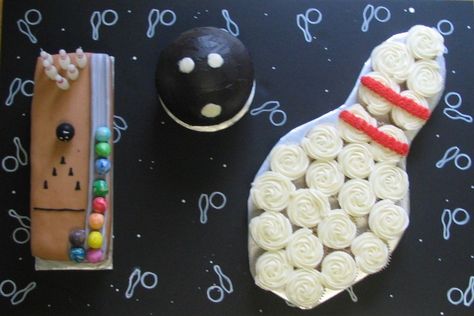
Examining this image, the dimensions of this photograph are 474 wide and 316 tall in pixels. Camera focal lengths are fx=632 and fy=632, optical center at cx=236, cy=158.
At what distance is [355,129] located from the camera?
1.32 m

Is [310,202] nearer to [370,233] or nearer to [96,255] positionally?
[370,233]

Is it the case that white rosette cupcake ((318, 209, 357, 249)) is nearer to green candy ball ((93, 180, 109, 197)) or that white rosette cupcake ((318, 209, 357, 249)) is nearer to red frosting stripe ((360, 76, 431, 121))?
red frosting stripe ((360, 76, 431, 121))

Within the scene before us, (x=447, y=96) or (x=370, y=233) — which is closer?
(x=370, y=233)

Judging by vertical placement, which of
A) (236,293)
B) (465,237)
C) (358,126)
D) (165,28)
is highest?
(165,28)

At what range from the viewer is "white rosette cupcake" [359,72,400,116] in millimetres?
1323

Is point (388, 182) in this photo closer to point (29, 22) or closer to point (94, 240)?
point (94, 240)

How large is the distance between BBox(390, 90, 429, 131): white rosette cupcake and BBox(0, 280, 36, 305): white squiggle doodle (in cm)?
84

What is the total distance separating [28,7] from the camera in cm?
141

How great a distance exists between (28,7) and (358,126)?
30.4 inches

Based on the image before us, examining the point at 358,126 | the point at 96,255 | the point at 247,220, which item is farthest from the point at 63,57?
the point at 358,126

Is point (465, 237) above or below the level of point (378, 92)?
below

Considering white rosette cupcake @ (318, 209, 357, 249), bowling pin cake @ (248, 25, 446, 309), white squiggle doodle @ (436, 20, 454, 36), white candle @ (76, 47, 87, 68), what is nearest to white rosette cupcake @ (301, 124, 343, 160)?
bowling pin cake @ (248, 25, 446, 309)

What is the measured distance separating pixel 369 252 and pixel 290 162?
0.24 m

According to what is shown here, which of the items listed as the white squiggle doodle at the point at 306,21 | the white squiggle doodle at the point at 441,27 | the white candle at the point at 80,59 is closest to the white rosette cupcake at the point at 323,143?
the white squiggle doodle at the point at 306,21
